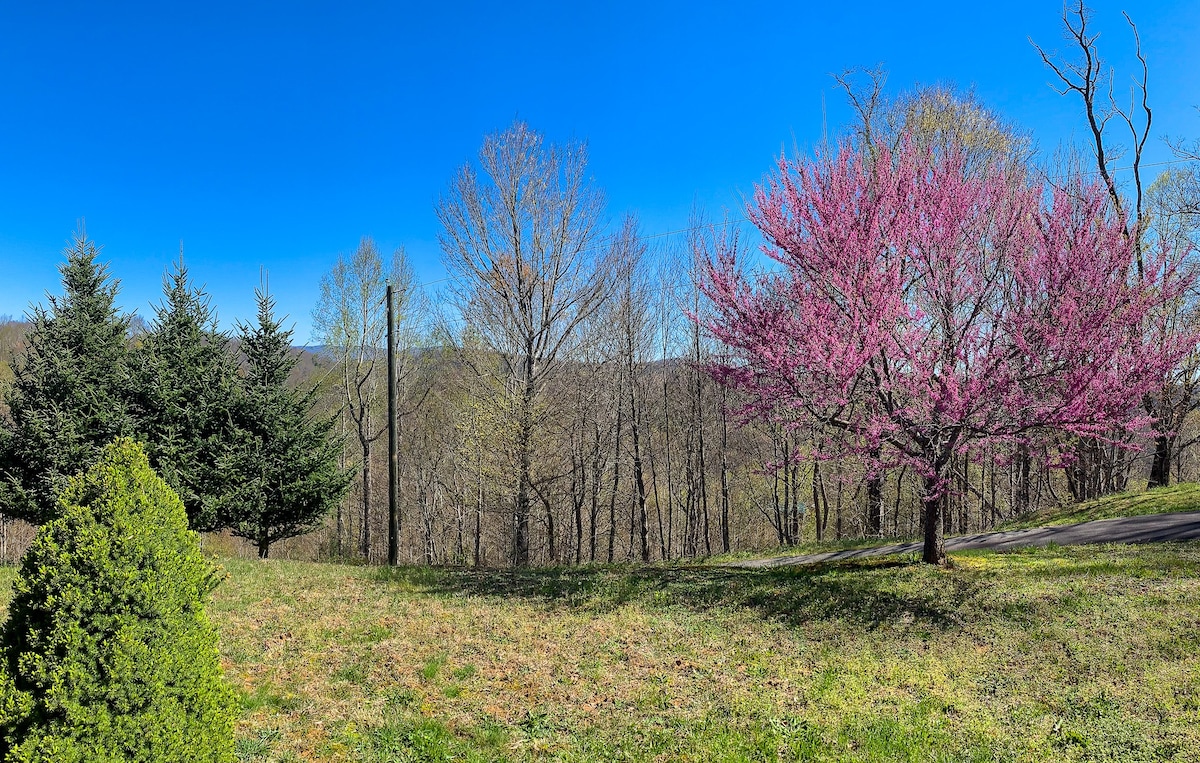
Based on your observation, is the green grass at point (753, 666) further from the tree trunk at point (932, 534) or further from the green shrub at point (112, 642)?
the green shrub at point (112, 642)

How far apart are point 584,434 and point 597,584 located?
13.4 m

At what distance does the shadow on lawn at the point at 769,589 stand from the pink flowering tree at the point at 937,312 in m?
1.20

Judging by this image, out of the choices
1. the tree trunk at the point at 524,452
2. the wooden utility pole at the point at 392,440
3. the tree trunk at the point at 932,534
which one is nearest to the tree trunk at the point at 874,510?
the tree trunk at the point at 932,534

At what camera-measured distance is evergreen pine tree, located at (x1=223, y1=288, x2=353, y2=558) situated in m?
13.5

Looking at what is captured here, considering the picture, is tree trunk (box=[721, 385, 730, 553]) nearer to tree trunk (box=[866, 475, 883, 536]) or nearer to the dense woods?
the dense woods

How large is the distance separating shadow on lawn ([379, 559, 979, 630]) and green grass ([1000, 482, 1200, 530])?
6.43 meters

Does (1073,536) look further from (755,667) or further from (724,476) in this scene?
(724,476)

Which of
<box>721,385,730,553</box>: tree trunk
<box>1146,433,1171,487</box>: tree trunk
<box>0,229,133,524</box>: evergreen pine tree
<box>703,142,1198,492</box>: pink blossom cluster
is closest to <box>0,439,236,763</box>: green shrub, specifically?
<box>703,142,1198,492</box>: pink blossom cluster

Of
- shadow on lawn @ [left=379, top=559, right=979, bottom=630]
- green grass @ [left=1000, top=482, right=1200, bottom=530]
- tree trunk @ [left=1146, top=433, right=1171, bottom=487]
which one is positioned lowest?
shadow on lawn @ [left=379, top=559, right=979, bottom=630]

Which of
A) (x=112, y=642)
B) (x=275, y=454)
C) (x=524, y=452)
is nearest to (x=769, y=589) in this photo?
(x=112, y=642)

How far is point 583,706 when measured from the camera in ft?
15.9

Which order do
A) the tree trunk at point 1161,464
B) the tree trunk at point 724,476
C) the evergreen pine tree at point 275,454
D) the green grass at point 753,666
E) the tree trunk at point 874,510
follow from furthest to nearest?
1. the tree trunk at point 724,476
2. the tree trunk at point 1161,464
3. the tree trunk at point 874,510
4. the evergreen pine tree at point 275,454
5. the green grass at point 753,666

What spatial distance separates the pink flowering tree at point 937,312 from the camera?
7.07 m

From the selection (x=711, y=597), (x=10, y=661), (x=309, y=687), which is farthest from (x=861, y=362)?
(x=10, y=661)
